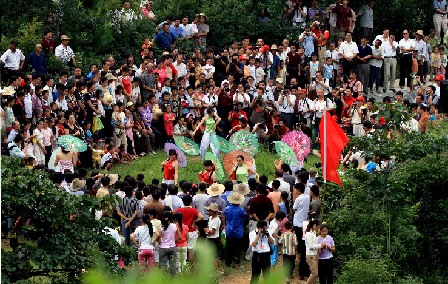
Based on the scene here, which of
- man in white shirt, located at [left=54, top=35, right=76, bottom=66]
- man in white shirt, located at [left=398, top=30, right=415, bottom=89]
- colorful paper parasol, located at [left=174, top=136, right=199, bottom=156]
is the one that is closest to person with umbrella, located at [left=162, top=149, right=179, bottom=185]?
colorful paper parasol, located at [left=174, top=136, right=199, bottom=156]

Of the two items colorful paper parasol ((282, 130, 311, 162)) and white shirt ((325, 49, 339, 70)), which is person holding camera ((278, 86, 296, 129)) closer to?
white shirt ((325, 49, 339, 70))

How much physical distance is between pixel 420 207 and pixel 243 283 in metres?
3.52

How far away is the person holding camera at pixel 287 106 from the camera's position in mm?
24156

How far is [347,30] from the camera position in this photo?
2908 cm

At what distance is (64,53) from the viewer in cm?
2425

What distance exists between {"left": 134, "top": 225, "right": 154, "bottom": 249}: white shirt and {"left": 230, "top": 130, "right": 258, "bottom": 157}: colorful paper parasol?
6132 mm

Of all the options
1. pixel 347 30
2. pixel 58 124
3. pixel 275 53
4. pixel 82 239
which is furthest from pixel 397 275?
pixel 347 30

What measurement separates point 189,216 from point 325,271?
2257 millimetres

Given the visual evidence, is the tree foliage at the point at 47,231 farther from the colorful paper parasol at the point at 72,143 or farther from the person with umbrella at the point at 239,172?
the colorful paper parasol at the point at 72,143

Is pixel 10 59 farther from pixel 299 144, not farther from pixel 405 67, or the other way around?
pixel 405 67

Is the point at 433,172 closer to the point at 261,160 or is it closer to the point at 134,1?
the point at 261,160

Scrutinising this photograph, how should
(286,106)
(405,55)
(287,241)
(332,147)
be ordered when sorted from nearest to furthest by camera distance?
(287,241)
(332,147)
(286,106)
(405,55)

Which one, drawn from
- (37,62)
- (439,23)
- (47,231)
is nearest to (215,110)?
(37,62)

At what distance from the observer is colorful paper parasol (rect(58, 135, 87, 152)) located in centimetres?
1936
